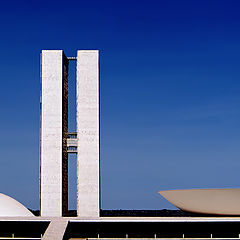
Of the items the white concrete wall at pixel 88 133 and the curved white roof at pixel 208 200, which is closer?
the curved white roof at pixel 208 200

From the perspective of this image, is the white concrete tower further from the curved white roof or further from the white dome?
the curved white roof

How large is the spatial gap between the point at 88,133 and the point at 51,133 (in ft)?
7.24

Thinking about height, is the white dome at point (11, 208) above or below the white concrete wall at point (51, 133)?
below

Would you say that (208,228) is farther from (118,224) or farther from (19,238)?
(19,238)

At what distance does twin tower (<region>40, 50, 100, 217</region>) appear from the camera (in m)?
32.7

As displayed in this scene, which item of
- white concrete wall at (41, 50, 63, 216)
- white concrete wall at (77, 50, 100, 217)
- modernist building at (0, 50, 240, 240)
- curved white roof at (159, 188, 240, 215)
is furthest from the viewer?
white concrete wall at (77, 50, 100, 217)

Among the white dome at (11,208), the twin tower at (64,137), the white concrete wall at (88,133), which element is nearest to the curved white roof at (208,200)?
the white concrete wall at (88,133)

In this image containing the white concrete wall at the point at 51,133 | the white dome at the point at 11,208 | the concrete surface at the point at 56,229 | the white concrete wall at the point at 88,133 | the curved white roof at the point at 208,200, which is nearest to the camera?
the concrete surface at the point at 56,229

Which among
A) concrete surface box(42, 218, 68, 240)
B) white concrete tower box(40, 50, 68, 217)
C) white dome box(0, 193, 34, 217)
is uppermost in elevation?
white concrete tower box(40, 50, 68, 217)

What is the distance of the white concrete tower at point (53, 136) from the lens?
107ft

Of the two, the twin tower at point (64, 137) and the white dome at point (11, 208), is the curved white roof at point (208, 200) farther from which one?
the white dome at point (11, 208)

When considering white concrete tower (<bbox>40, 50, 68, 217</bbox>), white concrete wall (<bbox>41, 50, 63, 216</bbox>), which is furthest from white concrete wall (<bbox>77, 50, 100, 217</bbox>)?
white concrete wall (<bbox>41, 50, 63, 216</bbox>)

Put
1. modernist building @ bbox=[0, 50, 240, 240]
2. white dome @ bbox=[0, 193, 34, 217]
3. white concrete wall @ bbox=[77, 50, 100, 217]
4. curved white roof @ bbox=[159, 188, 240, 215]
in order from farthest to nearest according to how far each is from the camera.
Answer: white concrete wall @ bbox=[77, 50, 100, 217] → white dome @ bbox=[0, 193, 34, 217] → modernist building @ bbox=[0, 50, 240, 240] → curved white roof @ bbox=[159, 188, 240, 215]

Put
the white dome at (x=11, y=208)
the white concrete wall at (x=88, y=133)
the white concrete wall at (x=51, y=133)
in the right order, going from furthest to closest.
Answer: the white concrete wall at (x=88, y=133) → the white concrete wall at (x=51, y=133) → the white dome at (x=11, y=208)
